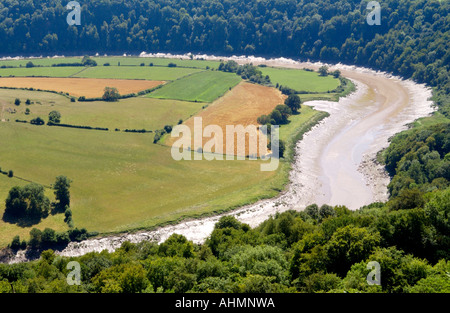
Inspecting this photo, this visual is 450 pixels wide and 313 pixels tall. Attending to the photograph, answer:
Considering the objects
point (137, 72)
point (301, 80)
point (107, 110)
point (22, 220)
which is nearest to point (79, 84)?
point (137, 72)

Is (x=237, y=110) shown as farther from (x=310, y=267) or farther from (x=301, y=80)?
(x=310, y=267)

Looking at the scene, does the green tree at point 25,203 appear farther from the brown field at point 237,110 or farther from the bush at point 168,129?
the bush at point 168,129

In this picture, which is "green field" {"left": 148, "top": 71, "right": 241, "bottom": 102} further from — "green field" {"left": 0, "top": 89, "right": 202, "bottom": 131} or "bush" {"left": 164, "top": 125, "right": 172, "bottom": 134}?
"bush" {"left": 164, "top": 125, "right": 172, "bottom": 134}

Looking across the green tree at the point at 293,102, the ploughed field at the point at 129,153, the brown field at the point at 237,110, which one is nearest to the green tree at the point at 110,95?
the ploughed field at the point at 129,153

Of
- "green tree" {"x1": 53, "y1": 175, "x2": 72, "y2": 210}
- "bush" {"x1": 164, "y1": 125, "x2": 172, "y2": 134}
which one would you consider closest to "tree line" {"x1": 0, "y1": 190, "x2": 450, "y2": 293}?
"green tree" {"x1": 53, "y1": 175, "x2": 72, "y2": 210}

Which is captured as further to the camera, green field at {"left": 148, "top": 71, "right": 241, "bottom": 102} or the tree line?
green field at {"left": 148, "top": 71, "right": 241, "bottom": 102}

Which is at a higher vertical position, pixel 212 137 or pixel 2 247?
pixel 212 137
